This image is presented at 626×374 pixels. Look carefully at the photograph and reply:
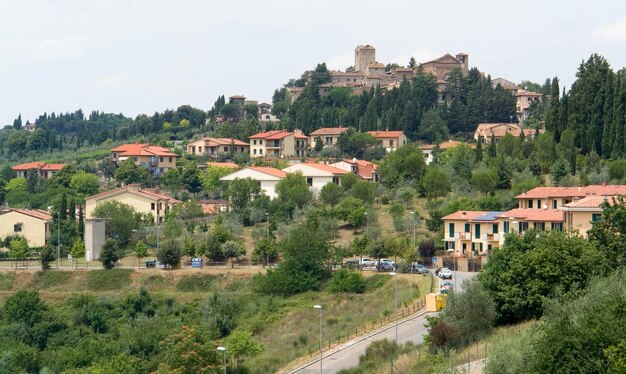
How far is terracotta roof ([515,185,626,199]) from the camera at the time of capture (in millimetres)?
62531

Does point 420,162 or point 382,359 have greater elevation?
point 420,162

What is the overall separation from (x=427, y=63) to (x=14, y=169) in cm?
4359

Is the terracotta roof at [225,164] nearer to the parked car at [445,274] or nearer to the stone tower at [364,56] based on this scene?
the parked car at [445,274]

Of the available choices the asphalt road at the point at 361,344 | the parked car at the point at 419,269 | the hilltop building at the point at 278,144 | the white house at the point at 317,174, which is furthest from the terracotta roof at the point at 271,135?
the asphalt road at the point at 361,344

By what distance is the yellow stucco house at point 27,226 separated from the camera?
82.2 meters

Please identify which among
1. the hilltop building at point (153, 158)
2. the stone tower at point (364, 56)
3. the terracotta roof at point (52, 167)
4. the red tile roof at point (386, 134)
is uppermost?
the stone tower at point (364, 56)

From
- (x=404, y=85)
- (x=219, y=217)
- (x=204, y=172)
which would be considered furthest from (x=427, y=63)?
(x=219, y=217)

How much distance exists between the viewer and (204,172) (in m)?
101

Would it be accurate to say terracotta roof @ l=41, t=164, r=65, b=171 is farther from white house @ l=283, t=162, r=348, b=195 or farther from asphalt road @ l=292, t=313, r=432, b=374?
asphalt road @ l=292, t=313, r=432, b=374

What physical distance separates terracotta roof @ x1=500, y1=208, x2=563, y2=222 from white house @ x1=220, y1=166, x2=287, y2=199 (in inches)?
1030

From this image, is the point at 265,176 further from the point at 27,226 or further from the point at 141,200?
the point at 27,226

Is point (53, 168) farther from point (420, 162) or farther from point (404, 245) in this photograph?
point (404, 245)

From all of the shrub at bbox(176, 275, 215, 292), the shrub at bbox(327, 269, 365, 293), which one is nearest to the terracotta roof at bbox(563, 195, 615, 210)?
the shrub at bbox(327, 269, 365, 293)

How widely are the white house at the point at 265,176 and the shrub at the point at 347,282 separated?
84.1 feet
